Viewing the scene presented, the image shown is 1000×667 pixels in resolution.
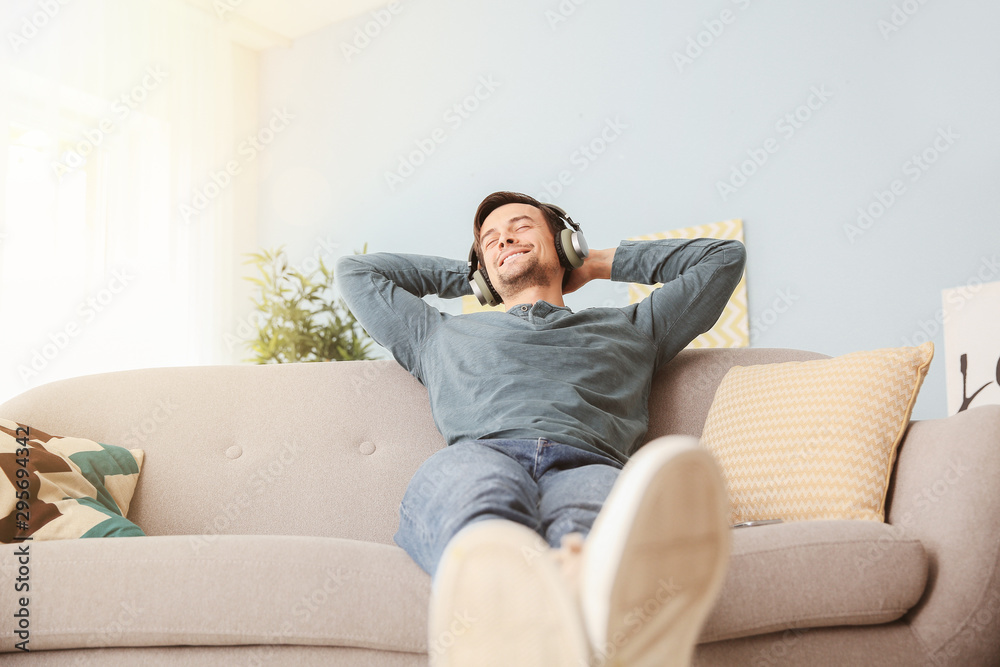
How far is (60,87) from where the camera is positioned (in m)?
3.32

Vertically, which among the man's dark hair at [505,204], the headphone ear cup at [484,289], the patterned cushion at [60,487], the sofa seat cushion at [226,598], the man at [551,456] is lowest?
the sofa seat cushion at [226,598]

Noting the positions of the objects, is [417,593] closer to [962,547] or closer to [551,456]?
[551,456]

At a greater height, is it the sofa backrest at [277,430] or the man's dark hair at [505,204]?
the man's dark hair at [505,204]

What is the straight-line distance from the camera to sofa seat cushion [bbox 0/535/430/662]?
39.8 inches

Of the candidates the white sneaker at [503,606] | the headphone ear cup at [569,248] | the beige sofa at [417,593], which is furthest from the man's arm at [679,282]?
the white sneaker at [503,606]

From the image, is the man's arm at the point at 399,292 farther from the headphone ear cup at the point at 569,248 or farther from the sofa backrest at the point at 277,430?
the headphone ear cup at the point at 569,248

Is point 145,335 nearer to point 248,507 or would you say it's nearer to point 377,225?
point 377,225

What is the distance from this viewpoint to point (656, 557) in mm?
700

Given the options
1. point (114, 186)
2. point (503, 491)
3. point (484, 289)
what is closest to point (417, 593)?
point (503, 491)

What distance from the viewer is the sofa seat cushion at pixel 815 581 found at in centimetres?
99

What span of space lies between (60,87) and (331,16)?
1.43m

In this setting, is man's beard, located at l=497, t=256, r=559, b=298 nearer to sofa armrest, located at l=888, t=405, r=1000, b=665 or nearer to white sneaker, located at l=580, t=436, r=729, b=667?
sofa armrest, located at l=888, t=405, r=1000, b=665

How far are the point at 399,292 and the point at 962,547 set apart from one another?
1141 mm

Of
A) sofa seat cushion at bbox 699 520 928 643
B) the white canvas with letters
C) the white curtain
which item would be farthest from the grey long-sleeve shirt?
the white curtain
